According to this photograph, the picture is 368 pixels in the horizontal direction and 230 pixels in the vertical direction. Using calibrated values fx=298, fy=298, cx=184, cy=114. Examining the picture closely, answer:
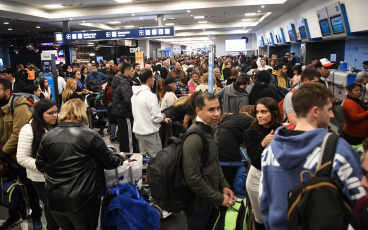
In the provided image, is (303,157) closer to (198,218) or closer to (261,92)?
(198,218)

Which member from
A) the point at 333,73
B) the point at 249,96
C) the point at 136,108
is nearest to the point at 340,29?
the point at 333,73

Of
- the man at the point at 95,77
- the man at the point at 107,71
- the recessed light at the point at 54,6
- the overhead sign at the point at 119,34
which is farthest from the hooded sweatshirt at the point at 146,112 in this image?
the recessed light at the point at 54,6

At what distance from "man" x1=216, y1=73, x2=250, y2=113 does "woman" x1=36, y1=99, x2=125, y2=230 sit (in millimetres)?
3191

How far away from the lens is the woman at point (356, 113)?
421cm

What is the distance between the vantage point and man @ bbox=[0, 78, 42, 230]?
3.37 m

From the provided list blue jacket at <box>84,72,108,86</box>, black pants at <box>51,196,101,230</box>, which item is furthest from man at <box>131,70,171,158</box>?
blue jacket at <box>84,72,108,86</box>

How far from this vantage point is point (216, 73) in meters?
8.84

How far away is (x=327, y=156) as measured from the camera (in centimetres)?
141

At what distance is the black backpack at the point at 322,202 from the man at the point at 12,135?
3121 mm

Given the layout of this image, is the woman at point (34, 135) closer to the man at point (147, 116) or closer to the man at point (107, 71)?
the man at point (147, 116)

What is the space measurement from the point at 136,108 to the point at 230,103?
1.78 metres

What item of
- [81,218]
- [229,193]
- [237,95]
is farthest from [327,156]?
[237,95]

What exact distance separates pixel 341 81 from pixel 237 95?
2.03 meters

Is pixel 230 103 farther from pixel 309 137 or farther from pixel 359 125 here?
pixel 309 137
